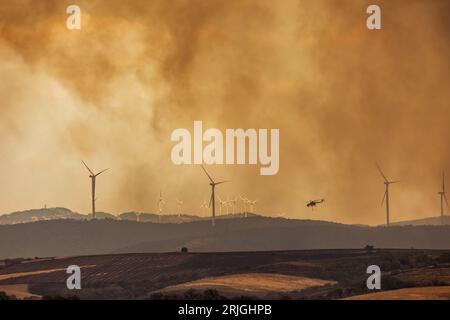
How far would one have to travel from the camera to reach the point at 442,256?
163375mm

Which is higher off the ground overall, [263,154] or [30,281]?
[263,154]

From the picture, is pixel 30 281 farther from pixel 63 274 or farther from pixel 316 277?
pixel 316 277

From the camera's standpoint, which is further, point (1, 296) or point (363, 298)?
point (1, 296)
